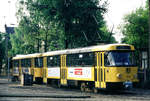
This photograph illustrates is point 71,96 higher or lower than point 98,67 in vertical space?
lower

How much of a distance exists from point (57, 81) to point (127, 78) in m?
9.41

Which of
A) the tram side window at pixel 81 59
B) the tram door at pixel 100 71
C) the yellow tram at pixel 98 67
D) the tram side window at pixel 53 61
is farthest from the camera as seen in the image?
the tram side window at pixel 53 61

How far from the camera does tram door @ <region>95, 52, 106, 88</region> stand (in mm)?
21516

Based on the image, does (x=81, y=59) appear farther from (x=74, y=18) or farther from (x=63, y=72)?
(x=74, y=18)

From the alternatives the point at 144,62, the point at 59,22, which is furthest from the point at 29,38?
the point at 144,62

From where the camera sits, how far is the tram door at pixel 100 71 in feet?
70.6

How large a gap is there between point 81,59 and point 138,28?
29.4 meters

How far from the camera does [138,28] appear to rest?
52.0m

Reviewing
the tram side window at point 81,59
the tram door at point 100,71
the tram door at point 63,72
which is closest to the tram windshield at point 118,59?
the tram door at point 100,71

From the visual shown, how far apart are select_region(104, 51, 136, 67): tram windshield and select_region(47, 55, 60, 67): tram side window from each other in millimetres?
7711

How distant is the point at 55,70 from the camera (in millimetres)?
28844

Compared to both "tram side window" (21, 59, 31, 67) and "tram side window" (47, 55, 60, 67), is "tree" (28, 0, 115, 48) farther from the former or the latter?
"tram side window" (47, 55, 60, 67)

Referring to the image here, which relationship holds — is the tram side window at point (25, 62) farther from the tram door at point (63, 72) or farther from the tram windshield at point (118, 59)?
the tram windshield at point (118, 59)

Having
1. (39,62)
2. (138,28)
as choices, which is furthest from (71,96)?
(138,28)
